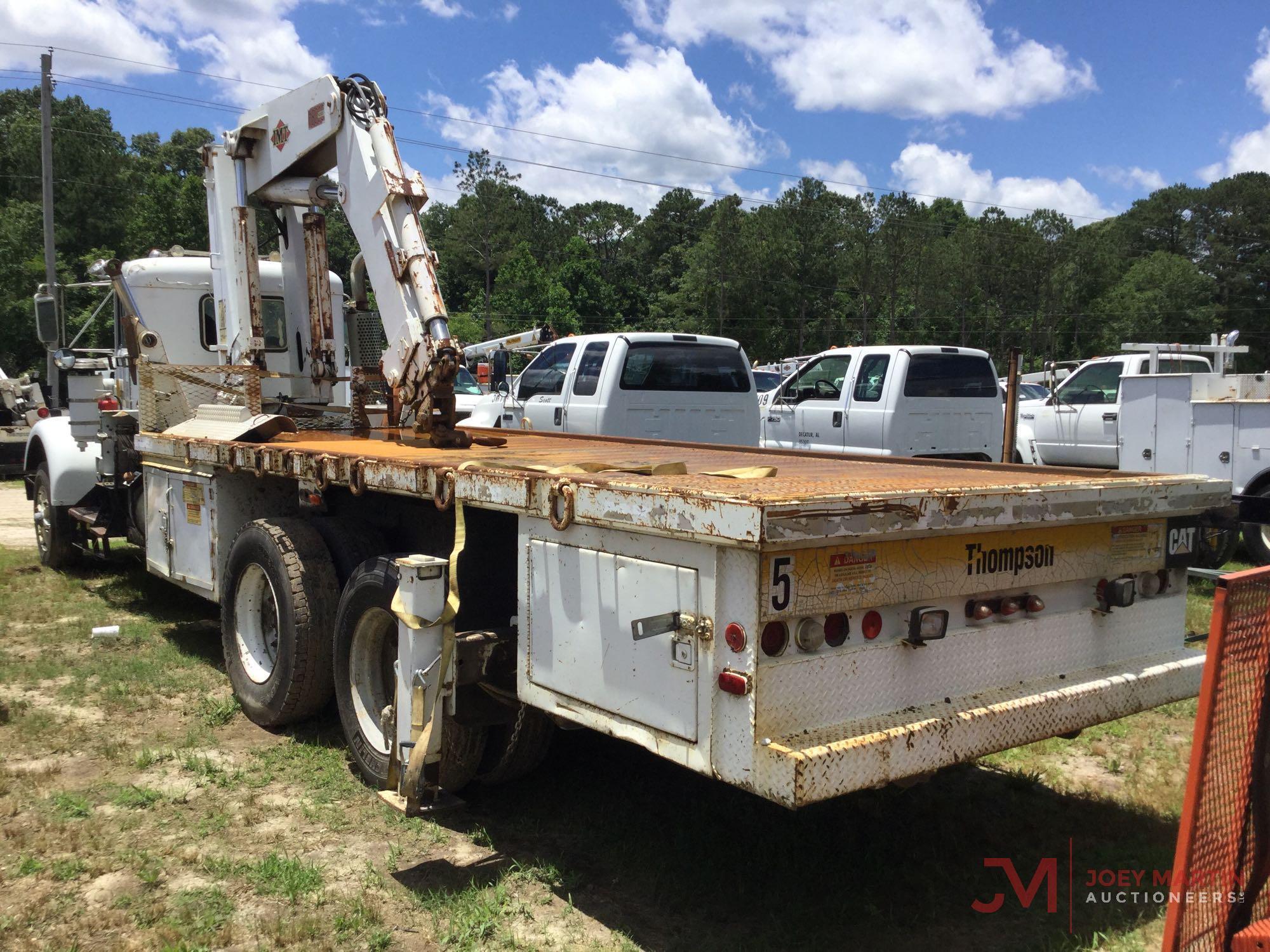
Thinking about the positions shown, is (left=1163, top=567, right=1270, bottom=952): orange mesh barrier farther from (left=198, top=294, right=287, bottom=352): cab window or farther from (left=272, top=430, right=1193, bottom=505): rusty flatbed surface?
(left=198, top=294, right=287, bottom=352): cab window

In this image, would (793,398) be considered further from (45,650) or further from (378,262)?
(45,650)

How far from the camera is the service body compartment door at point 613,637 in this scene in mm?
2912

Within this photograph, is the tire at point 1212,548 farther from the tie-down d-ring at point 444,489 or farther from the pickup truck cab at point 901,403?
the pickup truck cab at point 901,403

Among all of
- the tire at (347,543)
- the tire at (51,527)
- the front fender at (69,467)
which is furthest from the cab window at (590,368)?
the tire at (347,543)

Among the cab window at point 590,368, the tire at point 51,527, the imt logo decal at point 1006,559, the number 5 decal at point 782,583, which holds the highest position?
the cab window at point 590,368

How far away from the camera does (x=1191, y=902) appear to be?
2477mm

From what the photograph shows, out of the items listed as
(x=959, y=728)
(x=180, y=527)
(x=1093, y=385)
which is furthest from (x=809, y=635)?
(x=1093, y=385)

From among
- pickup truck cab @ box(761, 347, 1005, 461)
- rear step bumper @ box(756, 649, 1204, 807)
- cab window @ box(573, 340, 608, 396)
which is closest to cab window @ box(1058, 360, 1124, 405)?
pickup truck cab @ box(761, 347, 1005, 461)

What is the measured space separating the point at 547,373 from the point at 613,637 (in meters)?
8.20

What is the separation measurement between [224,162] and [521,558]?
5.62 metres

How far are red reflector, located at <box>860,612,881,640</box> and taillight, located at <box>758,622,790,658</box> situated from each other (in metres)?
0.33

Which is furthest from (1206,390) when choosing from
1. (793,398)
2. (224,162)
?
(224,162)

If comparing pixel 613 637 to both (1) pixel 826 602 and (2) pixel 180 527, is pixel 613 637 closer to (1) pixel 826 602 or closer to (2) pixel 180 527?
(1) pixel 826 602

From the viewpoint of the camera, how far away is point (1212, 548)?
4.11 meters
